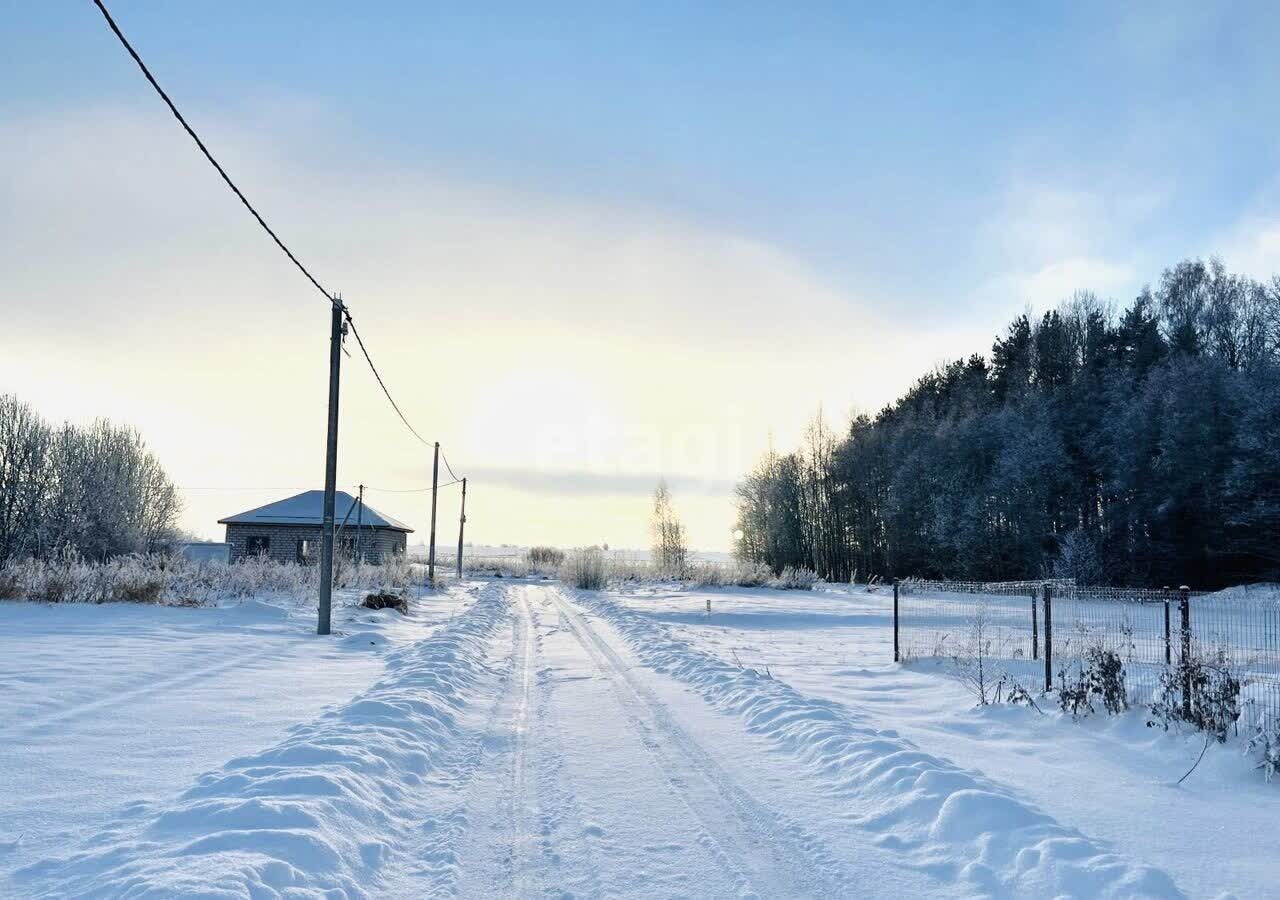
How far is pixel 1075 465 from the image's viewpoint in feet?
136

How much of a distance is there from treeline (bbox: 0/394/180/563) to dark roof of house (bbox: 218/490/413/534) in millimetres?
8007

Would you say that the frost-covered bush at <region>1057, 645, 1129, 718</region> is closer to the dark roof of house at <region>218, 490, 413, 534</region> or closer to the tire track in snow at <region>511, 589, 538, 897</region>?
the tire track in snow at <region>511, 589, 538, 897</region>

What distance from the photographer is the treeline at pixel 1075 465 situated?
3456cm

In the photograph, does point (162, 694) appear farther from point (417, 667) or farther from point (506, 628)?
point (506, 628)

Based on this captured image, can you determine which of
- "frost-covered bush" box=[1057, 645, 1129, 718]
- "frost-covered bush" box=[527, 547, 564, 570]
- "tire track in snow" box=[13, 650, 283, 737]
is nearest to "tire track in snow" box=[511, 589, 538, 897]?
"tire track in snow" box=[13, 650, 283, 737]

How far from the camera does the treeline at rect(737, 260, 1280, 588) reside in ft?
113

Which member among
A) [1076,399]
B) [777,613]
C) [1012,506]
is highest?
[1076,399]

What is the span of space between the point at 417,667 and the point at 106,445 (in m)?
35.0

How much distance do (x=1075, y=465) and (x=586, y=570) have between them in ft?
83.8

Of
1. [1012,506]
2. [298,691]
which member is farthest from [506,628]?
[1012,506]

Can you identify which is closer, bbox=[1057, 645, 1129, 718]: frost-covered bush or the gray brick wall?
bbox=[1057, 645, 1129, 718]: frost-covered bush

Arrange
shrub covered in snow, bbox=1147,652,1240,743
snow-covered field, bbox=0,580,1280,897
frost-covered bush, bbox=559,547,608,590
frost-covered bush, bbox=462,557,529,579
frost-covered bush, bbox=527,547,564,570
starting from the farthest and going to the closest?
frost-covered bush, bbox=527,547,564,570 → frost-covered bush, bbox=462,557,529,579 → frost-covered bush, bbox=559,547,608,590 → shrub covered in snow, bbox=1147,652,1240,743 → snow-covered field, bbox=0,580,1280,897

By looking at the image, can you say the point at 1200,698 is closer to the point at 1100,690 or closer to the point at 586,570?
the point at 1100,690

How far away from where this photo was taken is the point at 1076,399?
43406 mm
